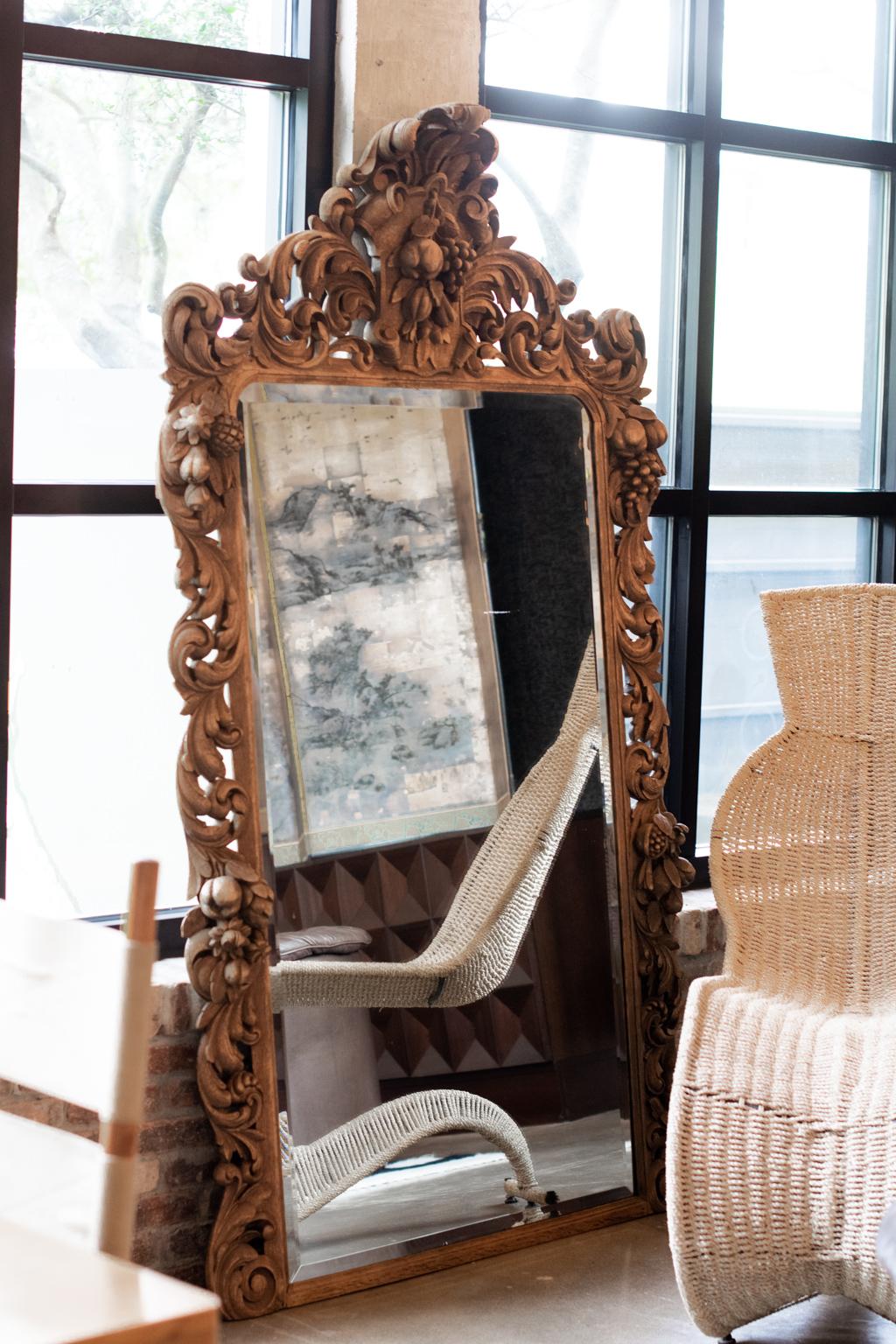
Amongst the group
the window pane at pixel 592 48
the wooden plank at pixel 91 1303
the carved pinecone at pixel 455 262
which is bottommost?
the wooden plank at pixel 91 1303

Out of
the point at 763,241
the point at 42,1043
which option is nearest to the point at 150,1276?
the point at 42,1043

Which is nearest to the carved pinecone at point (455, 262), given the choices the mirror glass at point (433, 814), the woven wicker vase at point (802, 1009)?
the mirror glass at point (433, 814)

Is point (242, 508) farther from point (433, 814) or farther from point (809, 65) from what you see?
point (809, 65)

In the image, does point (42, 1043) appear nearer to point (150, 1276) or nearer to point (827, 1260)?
point (150, 1276)

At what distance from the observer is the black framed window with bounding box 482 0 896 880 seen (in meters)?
3.34

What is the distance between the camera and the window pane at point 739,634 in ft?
11.9

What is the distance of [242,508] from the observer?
2631 mm

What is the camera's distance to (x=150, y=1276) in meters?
1.13

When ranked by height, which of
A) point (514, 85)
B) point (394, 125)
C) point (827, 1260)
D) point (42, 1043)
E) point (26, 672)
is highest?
point (514, 85)

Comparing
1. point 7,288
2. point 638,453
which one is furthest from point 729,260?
point 7,288

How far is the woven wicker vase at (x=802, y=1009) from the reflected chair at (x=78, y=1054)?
55.0 inches

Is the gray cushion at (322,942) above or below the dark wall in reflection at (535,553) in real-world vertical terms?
below

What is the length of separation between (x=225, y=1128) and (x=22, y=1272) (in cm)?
149

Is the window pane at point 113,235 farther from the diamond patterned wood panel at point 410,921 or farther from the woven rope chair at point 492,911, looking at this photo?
the woven rope chair at point 492,911
